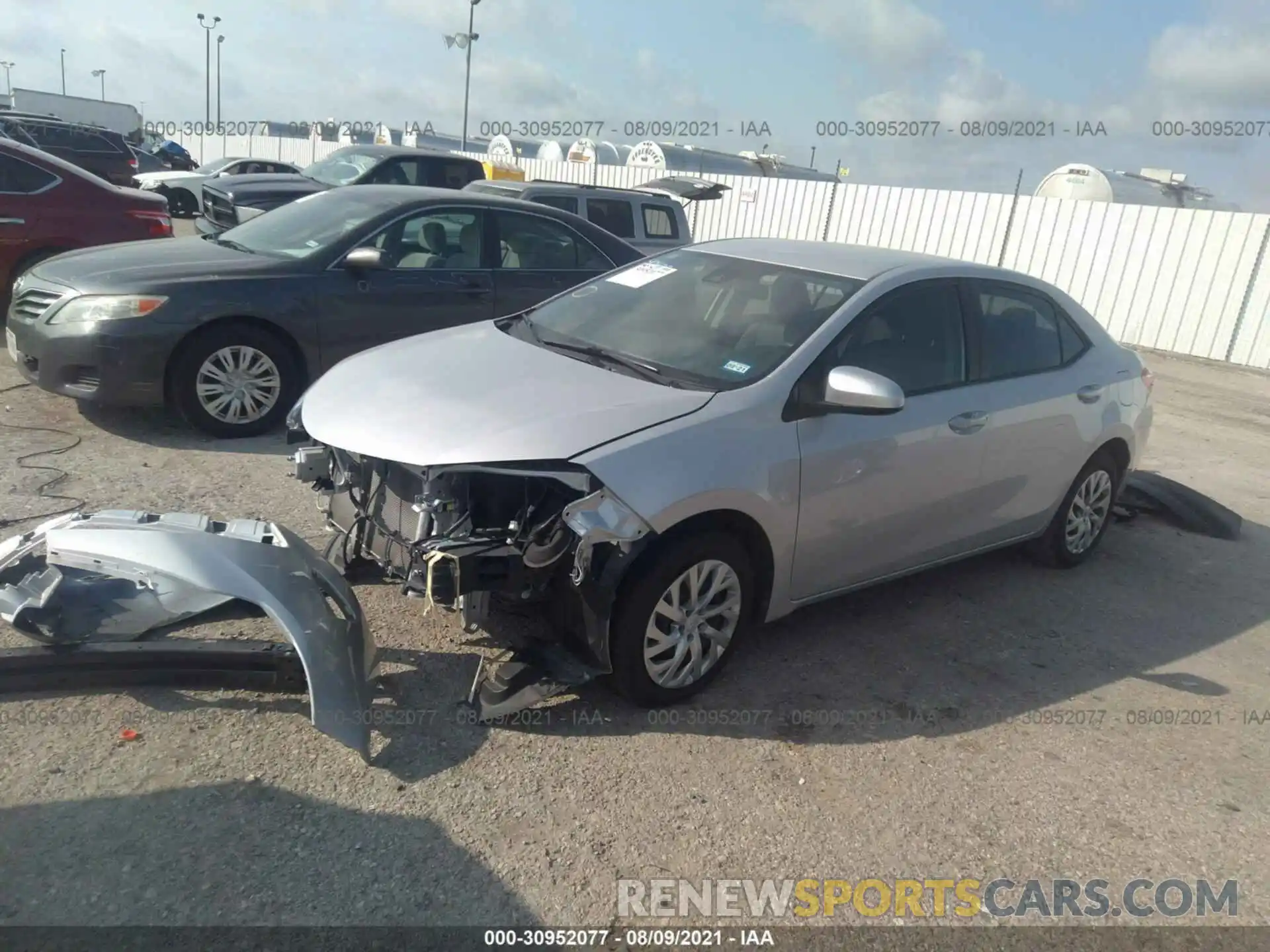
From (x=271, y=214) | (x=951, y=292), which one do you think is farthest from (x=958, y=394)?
(x=271, y=214)

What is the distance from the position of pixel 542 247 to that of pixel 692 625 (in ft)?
15.0

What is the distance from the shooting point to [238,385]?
614 cm

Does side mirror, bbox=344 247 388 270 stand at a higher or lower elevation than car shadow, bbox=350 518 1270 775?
higher

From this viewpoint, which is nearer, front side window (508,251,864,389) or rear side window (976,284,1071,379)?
front side window (508,251,864,389)

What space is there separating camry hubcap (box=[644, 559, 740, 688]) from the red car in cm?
714

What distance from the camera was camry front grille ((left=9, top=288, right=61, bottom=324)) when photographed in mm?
5852

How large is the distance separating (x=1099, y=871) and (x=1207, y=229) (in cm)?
1375

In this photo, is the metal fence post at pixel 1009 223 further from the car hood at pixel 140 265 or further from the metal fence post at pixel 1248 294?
the car hood at pixel 140 265

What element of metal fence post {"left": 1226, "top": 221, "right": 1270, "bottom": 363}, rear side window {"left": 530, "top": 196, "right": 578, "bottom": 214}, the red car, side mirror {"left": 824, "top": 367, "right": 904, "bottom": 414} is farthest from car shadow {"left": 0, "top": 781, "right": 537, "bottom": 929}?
metal fence post {"left": 1226, "top": 221, "right": 1270, "bottom": 363}

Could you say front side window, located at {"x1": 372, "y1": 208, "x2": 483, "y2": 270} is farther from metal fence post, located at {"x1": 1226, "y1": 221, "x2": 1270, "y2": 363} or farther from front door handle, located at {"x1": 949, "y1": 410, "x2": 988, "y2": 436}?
metal fence post, located at {"x1": 1226, "y1": 221, "x2": 1270, "y2": 363}

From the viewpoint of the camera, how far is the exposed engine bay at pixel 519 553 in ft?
10.6

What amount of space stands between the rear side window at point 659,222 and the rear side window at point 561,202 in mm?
886

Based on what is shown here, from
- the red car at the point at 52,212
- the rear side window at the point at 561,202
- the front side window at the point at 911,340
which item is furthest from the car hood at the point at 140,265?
the rear side window at the point at 561,202

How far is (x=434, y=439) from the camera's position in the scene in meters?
3.30
